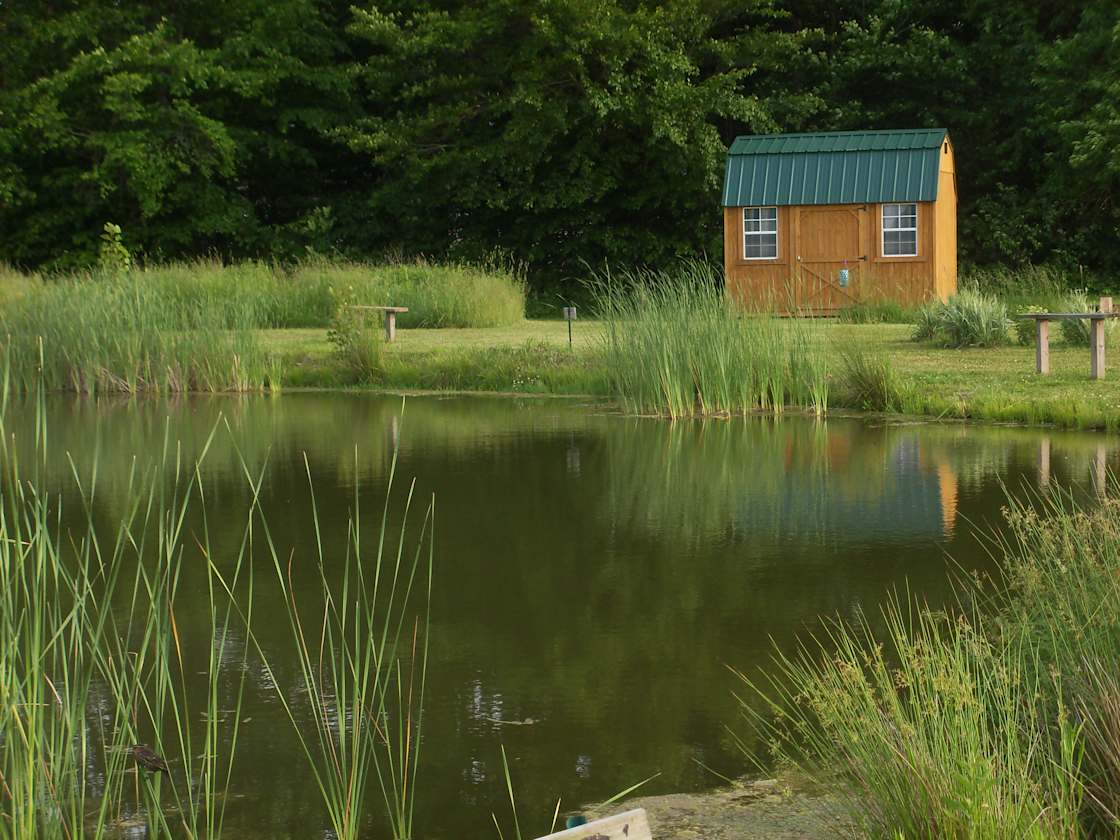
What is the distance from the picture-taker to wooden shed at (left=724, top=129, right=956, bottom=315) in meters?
23.0

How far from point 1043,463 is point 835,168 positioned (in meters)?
14.1

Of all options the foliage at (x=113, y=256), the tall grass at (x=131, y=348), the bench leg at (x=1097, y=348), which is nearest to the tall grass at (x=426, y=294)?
the foliage at (x=113, y=256)

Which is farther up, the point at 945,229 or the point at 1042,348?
the point at 945,229

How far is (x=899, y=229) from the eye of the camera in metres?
23.2

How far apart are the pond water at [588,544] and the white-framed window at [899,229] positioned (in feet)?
33.0

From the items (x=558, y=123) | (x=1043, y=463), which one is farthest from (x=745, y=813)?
(x=558, y=123)

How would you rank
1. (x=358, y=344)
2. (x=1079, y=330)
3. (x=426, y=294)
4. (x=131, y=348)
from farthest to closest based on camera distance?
(x=426, y=294) < (x=358, y=344) < (x=1079, y=330) < (x=131, y=348)

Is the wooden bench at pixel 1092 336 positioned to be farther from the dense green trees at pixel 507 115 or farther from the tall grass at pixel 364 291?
the dense green trees at pixel 507 115

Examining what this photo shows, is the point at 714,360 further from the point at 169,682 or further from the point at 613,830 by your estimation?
the point at 613,830

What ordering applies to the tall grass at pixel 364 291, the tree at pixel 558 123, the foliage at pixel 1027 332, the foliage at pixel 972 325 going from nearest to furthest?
the foliage at pixel 972 325
the foliage at pixel 1027 332
the tall grass at pixel 364 291
the tree at pixel 558 123

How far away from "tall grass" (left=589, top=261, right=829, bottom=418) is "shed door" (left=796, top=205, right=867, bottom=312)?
32.2 ft

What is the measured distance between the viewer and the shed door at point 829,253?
23312mm

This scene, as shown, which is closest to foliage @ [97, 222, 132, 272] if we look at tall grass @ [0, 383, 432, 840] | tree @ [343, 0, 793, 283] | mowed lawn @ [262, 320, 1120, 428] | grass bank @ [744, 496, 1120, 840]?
mowed lawn @ [262, 320, 1120, 428]

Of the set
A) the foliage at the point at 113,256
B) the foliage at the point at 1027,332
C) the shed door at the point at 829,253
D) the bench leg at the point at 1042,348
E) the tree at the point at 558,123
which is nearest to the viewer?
the bench leg at the point at 1042,348
